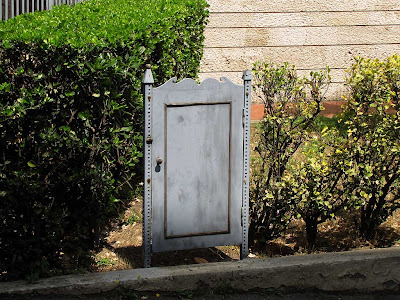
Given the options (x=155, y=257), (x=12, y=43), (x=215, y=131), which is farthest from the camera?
(x=155, y=257)

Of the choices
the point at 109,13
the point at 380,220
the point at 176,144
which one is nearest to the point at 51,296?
the point at 176,144

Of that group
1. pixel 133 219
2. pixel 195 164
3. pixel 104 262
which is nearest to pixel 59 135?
pixel 195 164

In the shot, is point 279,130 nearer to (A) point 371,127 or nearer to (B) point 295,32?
(A) point 371,127

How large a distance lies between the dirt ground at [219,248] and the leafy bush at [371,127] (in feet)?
1.98

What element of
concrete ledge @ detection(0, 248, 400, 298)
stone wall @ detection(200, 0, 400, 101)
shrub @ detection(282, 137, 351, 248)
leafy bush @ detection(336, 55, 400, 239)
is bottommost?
concrete ledge @ detection(0, 248, 400, 298)

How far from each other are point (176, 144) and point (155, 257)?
49.9 inches

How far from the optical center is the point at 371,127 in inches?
218

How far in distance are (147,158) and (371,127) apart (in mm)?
2026

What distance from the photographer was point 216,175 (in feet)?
16.6

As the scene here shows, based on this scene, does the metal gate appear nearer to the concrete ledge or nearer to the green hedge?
the concrete ledge

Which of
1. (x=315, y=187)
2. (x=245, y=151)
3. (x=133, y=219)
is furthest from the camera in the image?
(x=133, y=219)

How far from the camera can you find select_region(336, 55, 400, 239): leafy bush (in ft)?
17.8

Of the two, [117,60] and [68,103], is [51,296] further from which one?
[117,60]

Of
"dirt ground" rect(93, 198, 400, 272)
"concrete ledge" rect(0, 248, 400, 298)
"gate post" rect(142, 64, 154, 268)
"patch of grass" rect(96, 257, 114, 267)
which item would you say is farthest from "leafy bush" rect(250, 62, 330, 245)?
"patch of grass" rect(96, 257, 114, 267)
